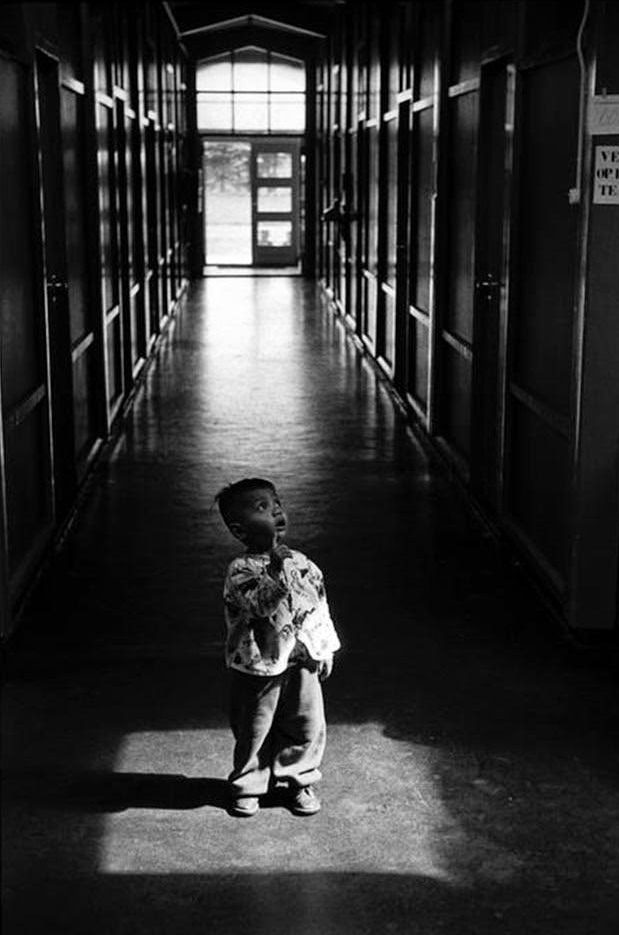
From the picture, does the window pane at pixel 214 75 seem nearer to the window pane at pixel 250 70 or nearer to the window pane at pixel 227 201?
the window pane at pixel 250 70

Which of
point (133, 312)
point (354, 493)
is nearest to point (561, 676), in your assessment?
point (354, 493)

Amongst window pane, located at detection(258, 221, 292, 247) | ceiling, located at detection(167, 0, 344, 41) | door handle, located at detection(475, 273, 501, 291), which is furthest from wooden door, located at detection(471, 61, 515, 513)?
window pane, located at detection(258, 221, 292, 247)

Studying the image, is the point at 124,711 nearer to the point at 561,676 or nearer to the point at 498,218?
the point at 561,676

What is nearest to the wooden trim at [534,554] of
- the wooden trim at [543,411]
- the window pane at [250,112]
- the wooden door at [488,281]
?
the wooden door at [488,281]

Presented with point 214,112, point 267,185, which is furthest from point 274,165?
point 214,112

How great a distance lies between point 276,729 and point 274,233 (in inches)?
807

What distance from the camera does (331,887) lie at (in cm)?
297

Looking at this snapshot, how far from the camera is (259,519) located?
10.3 ft

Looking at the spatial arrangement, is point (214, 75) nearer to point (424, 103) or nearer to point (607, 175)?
point (424, 103)

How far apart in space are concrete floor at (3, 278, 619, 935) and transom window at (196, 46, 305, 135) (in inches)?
630

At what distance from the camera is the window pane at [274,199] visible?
74.7ft

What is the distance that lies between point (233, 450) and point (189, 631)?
319 centimetres

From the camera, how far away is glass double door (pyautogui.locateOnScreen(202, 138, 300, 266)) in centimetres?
2236

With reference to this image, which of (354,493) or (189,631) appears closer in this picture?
(189,631)
